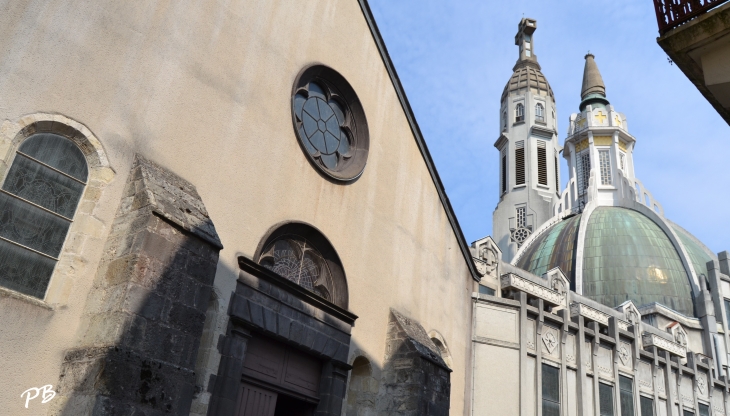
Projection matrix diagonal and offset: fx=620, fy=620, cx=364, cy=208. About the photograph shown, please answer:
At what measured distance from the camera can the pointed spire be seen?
191ft

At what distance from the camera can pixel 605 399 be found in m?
18.8

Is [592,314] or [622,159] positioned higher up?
[622,159]

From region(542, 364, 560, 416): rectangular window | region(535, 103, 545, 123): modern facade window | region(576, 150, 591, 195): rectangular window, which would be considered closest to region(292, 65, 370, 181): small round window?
region(542, 364, 560, 416): rectangular window

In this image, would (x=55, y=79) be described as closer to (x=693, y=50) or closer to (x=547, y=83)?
(x=693, y=50)

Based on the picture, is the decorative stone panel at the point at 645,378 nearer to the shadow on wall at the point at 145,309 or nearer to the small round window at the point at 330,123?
the small round window at the point at 330,123

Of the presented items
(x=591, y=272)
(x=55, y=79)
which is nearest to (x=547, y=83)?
(x=591, y=272)

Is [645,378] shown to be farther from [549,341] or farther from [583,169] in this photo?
[583,169]

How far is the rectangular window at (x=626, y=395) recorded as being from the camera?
19216 mm

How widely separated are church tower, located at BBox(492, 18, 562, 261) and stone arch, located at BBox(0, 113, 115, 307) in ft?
139

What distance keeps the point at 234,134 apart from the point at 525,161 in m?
45.2

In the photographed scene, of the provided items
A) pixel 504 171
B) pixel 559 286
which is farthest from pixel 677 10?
pixel 504 171

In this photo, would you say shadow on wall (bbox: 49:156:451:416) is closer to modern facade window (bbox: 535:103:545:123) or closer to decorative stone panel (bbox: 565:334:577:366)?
decorative stone panel (bbox: 565:334:577:366)

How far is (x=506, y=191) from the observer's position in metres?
52.9

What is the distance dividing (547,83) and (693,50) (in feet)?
174
